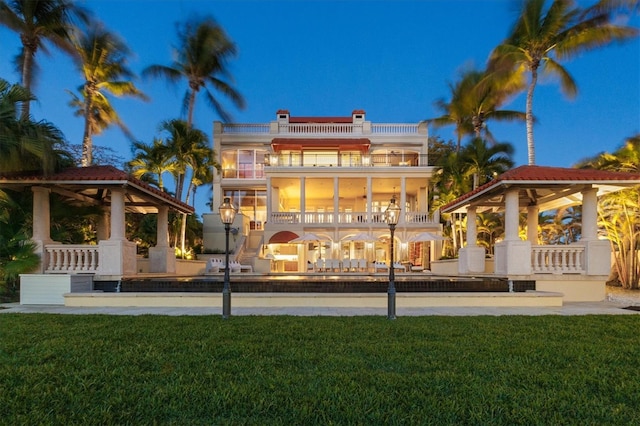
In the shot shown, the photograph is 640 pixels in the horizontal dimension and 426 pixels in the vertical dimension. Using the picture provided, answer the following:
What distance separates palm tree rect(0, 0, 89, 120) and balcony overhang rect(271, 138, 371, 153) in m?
15.5

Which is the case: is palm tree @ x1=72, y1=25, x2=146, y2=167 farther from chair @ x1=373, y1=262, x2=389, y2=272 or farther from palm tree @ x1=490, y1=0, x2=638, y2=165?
palm tree @ x1=490, y1=0, x2=638, y2=165

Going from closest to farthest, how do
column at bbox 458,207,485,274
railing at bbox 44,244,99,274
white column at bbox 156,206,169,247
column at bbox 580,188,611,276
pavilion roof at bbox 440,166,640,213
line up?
1. pavilion roof at bbox 440,166,640,213
2. railing at bbox 44,244,99,274
3. column at bbox 580,188,611,276
4. column at bbox 458,207,485,274
5. white column at bbox 156,206,169,247

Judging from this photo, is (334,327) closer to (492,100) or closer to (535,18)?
(535,18)

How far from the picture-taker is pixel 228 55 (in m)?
28.1

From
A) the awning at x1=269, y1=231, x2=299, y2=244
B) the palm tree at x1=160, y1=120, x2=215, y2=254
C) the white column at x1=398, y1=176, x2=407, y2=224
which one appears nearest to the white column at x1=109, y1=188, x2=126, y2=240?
the palm tree at x1=160, y1=120, x2=215, y2=254

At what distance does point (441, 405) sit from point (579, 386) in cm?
196

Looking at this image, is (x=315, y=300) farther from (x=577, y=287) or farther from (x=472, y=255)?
(x=577, y=287)

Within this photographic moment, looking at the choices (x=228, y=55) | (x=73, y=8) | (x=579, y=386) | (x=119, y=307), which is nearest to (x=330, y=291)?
(x=119, y=307)

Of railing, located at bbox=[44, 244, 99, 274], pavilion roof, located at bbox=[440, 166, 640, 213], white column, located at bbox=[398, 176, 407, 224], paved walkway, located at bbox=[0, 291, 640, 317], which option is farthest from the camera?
white column, located at bbox=[398, 176, 407, 224]

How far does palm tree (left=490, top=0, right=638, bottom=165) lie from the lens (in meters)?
16.0

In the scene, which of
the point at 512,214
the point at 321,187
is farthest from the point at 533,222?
the point at 321,187

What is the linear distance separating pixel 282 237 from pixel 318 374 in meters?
18.0

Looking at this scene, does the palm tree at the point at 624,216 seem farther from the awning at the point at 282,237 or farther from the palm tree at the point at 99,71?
the palm tree at the point at 99,71

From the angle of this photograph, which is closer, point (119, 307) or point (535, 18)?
point (119, 307)
